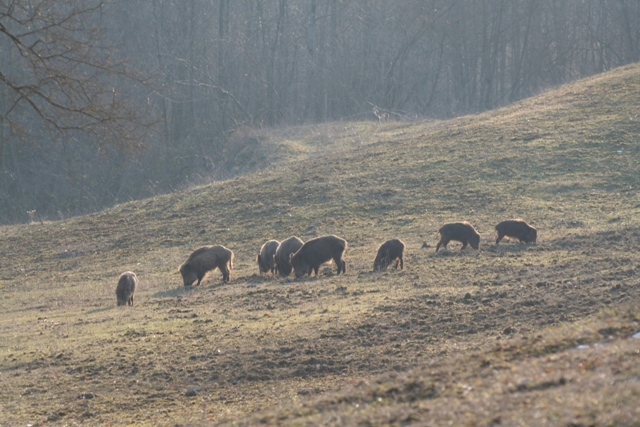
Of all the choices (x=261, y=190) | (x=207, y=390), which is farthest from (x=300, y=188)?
(x=207, y=390)

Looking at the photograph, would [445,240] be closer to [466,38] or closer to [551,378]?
[551,378]

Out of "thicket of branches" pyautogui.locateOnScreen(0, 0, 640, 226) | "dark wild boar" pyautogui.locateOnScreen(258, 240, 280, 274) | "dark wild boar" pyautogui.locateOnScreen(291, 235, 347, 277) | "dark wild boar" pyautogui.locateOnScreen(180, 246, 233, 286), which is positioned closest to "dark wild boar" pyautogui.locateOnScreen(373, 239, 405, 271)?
"dark wild boar" pyautogui.locateOnScreen(291, 235, 347, 277)

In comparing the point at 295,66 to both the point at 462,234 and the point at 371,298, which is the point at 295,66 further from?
the point at 371,298

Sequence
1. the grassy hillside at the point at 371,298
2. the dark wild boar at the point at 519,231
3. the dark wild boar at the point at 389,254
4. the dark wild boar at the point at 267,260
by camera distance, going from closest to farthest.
A: the grassy hillside at the point at 371,298 < the dark wild boar at the point at 389,254 < the dark wild boar at the point at 519,231 < the dark wild boar at the point at 267,260

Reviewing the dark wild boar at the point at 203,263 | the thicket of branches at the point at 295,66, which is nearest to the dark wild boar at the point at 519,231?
the dark wild boar at the point at 203,263

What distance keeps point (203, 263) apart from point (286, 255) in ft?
6.08

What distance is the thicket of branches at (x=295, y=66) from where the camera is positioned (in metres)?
55.0

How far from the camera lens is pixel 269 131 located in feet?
157

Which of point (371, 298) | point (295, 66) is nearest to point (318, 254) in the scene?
point (371, 298)

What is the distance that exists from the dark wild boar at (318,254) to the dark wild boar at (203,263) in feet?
5.98

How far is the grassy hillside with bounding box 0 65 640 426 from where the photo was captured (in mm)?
7055

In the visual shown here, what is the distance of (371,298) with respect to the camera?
14.2 m

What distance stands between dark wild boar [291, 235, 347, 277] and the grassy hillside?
61cm

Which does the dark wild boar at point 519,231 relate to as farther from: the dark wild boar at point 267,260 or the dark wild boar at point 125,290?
the dark wild boar at point 125,290
